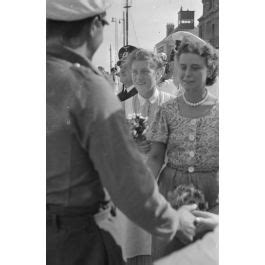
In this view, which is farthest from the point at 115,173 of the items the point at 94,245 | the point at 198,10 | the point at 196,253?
the point at 198,10

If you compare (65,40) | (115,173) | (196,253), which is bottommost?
(196,253)

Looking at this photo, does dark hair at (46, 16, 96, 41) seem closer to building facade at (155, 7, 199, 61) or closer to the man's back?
the man's back

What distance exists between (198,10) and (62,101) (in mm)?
693

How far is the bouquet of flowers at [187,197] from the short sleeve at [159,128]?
0.70ft

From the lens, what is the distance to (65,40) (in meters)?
1.93

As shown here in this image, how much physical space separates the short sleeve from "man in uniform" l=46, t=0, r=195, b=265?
A: 12cm

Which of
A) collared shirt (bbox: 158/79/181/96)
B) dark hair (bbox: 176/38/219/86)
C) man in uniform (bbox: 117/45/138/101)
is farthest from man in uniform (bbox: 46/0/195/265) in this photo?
dark hair (bbox: 176/38/219/86)

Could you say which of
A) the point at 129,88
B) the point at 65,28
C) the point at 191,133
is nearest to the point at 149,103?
the point at 129,88

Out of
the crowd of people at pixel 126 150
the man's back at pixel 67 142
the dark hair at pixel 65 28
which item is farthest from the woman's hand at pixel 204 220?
the dark hair at pixel 65 28

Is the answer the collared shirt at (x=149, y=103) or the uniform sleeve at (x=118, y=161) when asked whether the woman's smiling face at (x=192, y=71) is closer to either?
the collared shirt at (x=149, y=103)

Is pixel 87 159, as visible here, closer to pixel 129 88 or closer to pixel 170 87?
pixel 129 88

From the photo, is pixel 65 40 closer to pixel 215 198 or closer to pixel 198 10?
pixel 198 10

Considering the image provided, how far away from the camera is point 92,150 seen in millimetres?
1884

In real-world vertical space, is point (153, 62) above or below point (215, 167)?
above
